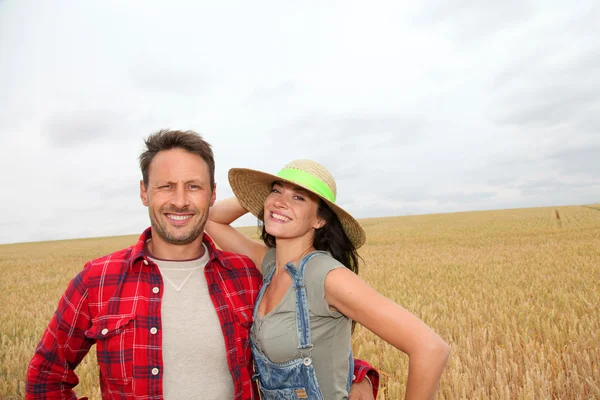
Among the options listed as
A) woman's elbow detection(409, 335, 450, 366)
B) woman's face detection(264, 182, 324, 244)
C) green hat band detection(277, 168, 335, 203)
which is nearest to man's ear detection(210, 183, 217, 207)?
woman's face detection(264, 182, 324, 244)

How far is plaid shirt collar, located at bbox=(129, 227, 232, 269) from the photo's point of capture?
2.43 metres

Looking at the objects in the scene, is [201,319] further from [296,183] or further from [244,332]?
[296,183]

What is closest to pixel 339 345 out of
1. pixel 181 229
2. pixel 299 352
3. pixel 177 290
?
pixel 299 352

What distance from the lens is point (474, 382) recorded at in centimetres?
411

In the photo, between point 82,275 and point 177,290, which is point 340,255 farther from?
point 82,275

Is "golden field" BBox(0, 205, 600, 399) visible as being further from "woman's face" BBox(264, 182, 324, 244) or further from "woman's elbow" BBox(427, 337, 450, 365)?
"woman's face" BBox(264, 182, 324, 244)

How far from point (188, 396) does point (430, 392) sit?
130 cm

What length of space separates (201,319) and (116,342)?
47 cm

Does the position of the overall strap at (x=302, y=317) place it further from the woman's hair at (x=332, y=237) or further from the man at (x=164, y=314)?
the woman's hair at (x=332, y=237)

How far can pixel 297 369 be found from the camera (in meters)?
2.37

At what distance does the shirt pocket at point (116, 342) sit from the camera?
7.55 ft

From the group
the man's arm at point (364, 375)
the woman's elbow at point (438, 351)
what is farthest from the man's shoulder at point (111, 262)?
the woman's elbow at point (438, 351)

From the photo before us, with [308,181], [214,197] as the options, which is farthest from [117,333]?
[308,181]

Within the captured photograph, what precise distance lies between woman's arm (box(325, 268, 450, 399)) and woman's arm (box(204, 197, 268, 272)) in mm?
1174
